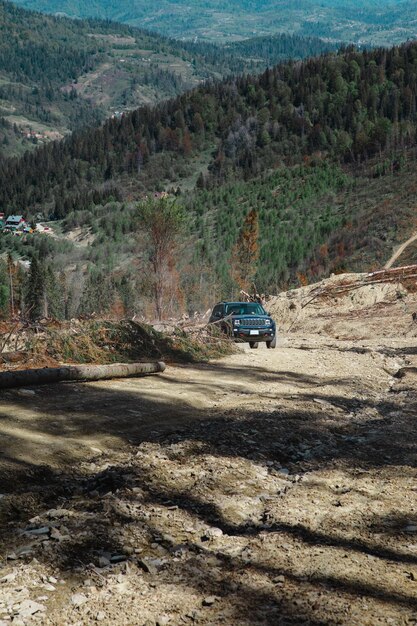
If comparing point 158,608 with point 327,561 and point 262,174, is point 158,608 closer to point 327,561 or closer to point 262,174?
point 327,561

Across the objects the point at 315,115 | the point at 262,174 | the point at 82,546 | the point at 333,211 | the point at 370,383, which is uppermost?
the point at 315,115

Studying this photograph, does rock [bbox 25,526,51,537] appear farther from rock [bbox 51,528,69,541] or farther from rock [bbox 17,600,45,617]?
rock [bbox 17,600,45,617]

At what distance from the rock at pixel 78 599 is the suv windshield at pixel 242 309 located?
60.9ft

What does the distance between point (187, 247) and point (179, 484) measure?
124 metres

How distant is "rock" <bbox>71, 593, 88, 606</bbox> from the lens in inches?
163

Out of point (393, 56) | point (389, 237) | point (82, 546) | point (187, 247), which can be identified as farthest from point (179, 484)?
point (393, 56)

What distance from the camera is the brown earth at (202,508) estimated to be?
13.8 ft

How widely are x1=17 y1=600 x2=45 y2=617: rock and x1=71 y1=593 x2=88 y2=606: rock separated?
0.20m

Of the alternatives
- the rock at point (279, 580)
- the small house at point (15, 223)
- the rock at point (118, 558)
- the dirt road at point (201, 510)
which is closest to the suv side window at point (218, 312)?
the dirt road at point (201, 510)

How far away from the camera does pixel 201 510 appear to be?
589cm

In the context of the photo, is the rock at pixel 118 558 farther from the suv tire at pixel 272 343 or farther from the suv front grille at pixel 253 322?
the suv tire at pixel 272 343

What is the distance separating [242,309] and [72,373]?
1244cm

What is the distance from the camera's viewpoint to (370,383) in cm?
1413

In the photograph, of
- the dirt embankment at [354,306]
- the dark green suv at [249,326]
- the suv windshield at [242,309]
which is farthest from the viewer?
the dirt embankment at [354,306]
